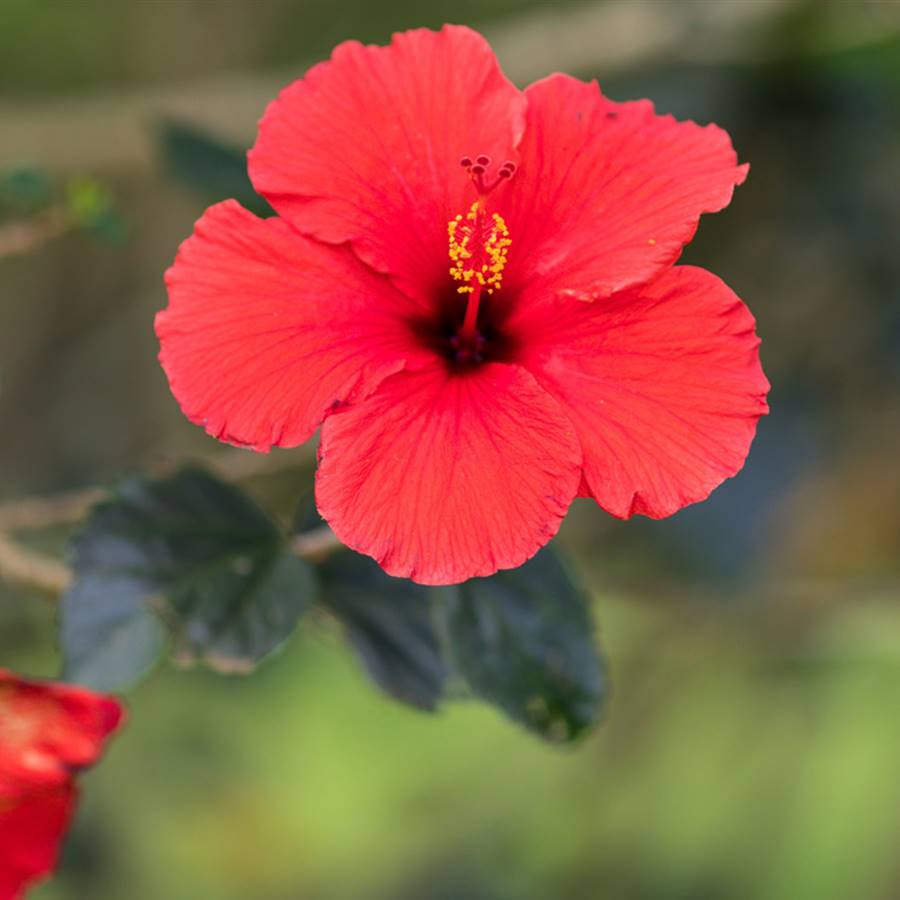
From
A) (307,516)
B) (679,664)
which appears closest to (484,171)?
(307,516)

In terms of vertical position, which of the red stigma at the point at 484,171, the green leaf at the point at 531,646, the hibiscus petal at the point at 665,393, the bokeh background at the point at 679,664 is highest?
the red stigma at the point at 484,171

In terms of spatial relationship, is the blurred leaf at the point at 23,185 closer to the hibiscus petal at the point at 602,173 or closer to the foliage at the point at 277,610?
the foliage at the point at 277,610

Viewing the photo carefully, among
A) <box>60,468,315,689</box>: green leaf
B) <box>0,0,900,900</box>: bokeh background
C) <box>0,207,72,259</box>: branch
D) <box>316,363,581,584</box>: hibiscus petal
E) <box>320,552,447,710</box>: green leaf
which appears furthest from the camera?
<box>0,0,900,900</box>: bokeh background

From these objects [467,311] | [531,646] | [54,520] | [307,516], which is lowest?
[54,520]

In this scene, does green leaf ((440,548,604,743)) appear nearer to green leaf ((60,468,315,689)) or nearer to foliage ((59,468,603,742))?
foliage ((59,468,603,742))

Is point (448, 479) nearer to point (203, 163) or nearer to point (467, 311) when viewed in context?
point (467, 311)

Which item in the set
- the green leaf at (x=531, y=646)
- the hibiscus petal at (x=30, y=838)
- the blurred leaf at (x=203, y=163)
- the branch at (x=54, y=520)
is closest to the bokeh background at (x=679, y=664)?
the branch at (x=54, y=520)

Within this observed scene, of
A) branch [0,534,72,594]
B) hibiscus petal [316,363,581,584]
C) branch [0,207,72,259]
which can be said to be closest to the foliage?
branch [0,534,72,594]
